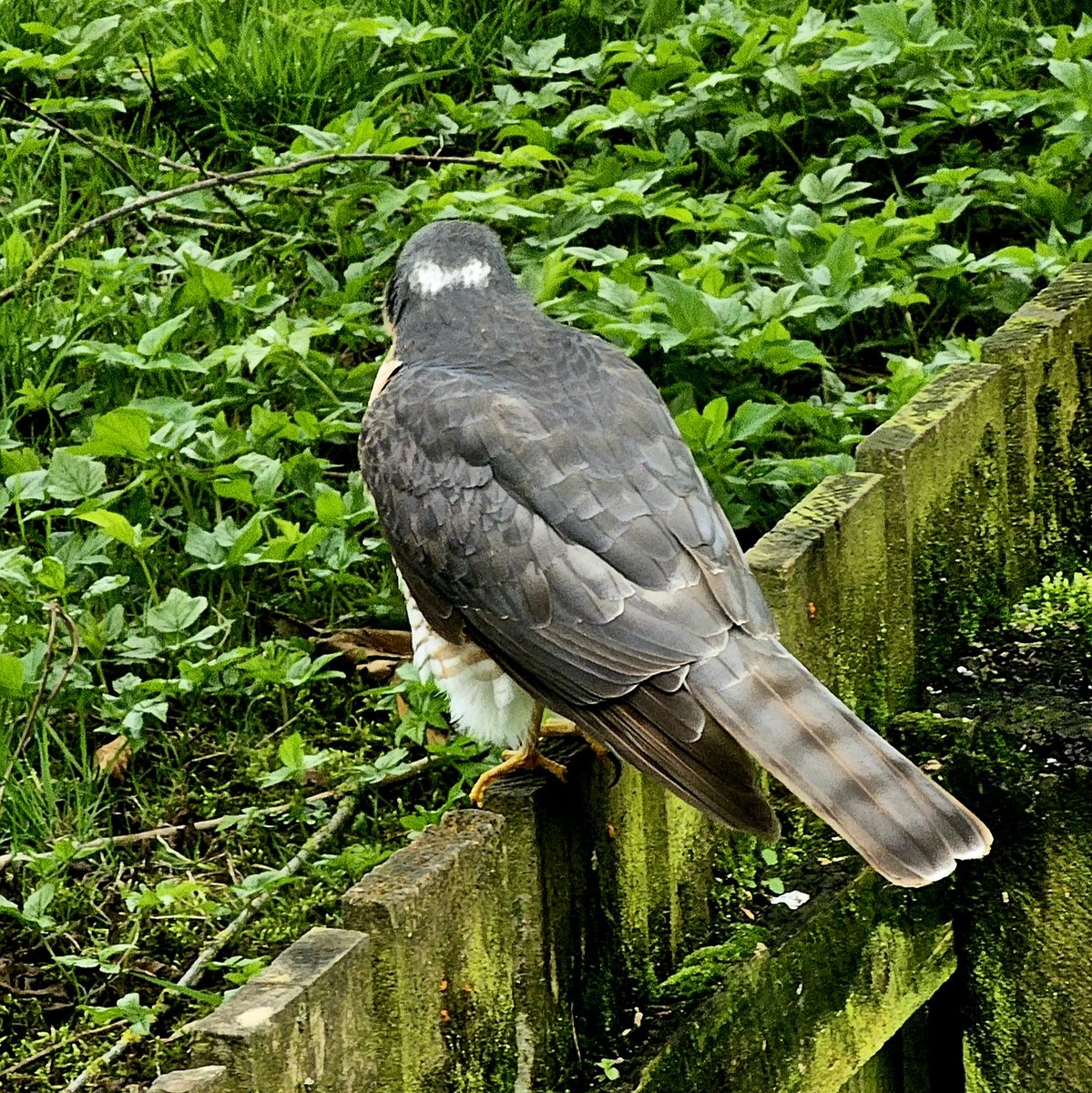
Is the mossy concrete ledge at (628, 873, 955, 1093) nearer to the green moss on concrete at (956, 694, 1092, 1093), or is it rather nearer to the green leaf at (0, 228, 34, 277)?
the green moss on concrete at (956, 694, 1092, 1093)

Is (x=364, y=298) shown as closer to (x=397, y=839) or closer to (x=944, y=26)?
(x=397, y=839)

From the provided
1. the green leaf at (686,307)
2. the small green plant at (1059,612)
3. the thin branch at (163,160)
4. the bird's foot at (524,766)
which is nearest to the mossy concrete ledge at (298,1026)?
the bird's foot at (524,766)

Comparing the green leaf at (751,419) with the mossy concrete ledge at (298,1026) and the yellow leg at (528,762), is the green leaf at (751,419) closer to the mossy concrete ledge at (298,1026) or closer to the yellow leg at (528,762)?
the yellow leg at (528,762)

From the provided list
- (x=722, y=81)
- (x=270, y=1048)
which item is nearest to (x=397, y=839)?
(x=270, y=1048)

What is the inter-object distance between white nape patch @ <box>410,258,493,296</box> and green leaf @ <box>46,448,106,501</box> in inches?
35.7

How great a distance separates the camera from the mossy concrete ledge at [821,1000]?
2535mm

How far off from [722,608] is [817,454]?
5.49ft

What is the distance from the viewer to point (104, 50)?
5.82 m

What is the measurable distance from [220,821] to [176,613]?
0.48 meters

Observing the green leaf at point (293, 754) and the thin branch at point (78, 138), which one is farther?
the thin branch at point (78, 138)

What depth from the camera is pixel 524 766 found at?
2.79 metres

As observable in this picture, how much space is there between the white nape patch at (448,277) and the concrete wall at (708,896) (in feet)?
2.95

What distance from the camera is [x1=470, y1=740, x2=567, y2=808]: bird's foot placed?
256 cm

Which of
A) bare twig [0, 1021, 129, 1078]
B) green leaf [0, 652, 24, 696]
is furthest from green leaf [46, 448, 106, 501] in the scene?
bare twig [0, 1021, 129, 1078]
